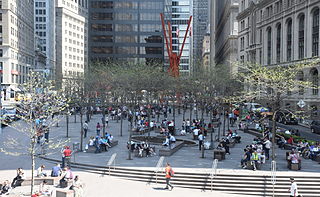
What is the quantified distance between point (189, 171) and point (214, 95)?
2041 cm

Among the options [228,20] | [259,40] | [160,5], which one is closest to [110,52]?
[160,5]

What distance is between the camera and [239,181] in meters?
20.8

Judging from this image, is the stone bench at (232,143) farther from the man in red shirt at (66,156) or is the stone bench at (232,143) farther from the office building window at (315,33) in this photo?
the office building window at (315,33)

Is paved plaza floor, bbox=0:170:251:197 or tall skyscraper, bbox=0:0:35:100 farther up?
tall skyscraper, bbox=0:0:35:100

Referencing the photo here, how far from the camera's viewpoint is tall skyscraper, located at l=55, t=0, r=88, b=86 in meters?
144

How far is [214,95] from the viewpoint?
41.7 metres

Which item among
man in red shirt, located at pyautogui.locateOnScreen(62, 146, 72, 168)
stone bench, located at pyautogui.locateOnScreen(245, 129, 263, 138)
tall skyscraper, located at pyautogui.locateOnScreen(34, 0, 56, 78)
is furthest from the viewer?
tall skyscraper, located at pyautogui.locateOnScreen(34, 0, 56, 78)

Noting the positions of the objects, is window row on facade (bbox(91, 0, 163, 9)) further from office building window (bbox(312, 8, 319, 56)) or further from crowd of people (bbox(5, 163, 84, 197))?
crowd of people (bbox(5, 163, 84, 197))

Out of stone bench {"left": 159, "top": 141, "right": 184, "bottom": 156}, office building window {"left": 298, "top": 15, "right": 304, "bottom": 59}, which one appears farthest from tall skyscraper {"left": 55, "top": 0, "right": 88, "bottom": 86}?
stone bench {"left": 159, "top": 141, "right": 184, "bottom": 156}

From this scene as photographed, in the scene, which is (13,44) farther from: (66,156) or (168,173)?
(168,173)

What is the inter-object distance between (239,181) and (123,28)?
11115cm

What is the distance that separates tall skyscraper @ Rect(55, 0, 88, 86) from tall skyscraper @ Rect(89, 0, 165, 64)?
1557 cm

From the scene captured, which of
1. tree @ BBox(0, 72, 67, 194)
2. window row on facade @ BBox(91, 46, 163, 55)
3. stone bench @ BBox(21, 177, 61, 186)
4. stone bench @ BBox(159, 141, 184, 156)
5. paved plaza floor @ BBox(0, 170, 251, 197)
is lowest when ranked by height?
paved plaza floor @ BBox(0, 170, 251, 197)

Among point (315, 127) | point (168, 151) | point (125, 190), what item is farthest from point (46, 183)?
point (315, 127)
